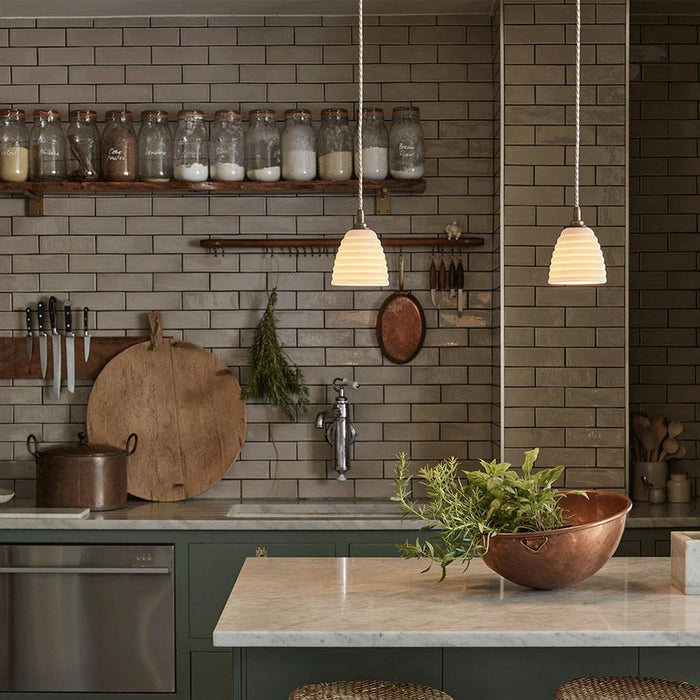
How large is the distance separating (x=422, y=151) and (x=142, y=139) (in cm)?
123

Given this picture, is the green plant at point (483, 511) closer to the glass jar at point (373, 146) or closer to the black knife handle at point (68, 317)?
the glass jar at point (373, 146)

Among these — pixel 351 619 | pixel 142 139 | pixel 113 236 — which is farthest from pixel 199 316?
pixel 351 619

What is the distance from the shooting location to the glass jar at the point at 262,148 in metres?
4.35

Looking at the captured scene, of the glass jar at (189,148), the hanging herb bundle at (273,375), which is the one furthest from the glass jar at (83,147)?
the hanging herb bundle at (273,375)

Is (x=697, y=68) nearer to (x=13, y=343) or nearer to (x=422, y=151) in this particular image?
(x=422, y=151)

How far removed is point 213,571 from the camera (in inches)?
158

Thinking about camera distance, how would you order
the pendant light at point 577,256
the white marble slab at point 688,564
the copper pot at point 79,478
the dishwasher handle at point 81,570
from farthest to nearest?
1. the copper pot at point 79,478
2. the dishwasher handle at point 81,570
3. the pendant light at point 577,256
4. the white marble slab at point 688,564

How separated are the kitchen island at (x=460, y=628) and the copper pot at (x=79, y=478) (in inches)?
57.1

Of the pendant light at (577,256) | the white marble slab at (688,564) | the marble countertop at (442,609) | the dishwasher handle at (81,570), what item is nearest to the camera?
the marble countertop at (442,609)

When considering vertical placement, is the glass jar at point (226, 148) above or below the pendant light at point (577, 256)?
above

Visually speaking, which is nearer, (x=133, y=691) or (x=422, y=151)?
(x=133, y=691)

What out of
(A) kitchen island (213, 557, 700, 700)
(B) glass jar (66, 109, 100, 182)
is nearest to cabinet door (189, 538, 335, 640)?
(A) kitchen island (213, 557, 700, 700)

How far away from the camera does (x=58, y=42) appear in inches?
179

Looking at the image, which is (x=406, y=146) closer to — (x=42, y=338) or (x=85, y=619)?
(x=42, y=338)
